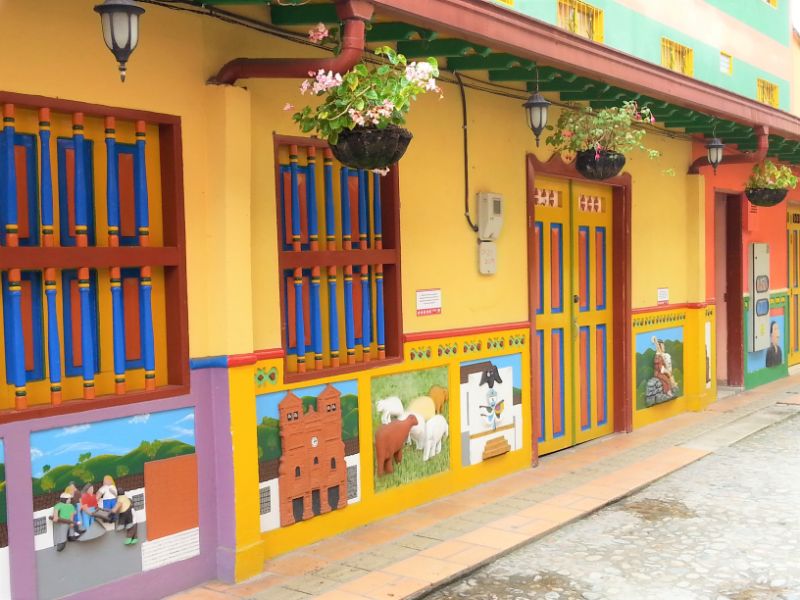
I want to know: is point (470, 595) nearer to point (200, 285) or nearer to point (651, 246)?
point (200, 285)

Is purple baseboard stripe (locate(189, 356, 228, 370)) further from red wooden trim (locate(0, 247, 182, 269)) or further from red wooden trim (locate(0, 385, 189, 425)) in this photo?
red wooden trim (locate(0, 247, 182, 269))

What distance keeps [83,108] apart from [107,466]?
69.8 inches

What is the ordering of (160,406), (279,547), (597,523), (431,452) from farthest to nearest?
1. (431,452)
2. (597,523)
3. (279,547)
4. (160,406)

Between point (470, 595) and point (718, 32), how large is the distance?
30.7 feet

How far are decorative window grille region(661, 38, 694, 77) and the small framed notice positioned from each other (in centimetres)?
524

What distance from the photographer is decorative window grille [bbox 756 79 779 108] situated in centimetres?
1316

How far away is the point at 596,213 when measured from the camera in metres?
8.68

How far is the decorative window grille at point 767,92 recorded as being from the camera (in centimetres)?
1316

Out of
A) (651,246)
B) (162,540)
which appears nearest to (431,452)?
(162,540)

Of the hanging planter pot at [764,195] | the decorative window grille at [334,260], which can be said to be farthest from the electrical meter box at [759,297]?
the decorative window grille at [334,260]

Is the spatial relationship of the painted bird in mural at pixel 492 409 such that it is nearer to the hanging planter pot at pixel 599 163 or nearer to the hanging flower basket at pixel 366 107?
the hanging planter pot at pixel 599 163

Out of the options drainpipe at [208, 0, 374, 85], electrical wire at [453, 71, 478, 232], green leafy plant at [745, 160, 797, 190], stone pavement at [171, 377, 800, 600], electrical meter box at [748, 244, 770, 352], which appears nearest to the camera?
drainpipe at [208, 0, 374, 85]

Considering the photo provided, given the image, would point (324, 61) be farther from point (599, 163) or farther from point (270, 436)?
point (599, 163)

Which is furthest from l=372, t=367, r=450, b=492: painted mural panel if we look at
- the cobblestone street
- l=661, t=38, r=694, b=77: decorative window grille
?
l=661, t=38, r=694, b=77: decorative window grille
